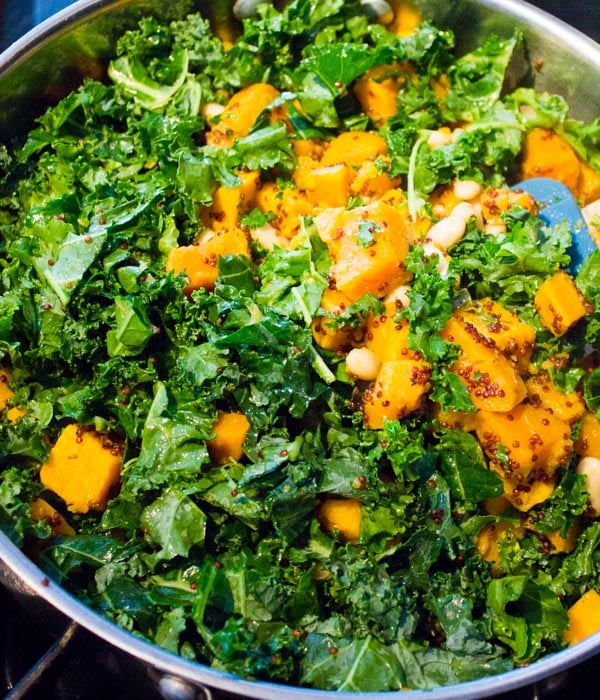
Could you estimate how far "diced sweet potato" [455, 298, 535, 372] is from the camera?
270 centimetres

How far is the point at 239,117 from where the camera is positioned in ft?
11.3

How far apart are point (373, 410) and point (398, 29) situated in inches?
89.5

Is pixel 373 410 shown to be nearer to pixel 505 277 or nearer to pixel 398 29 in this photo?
pixel 505 277

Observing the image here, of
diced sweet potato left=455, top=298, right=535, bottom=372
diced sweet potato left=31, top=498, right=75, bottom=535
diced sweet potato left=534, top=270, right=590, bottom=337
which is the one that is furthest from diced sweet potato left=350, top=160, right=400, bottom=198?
diced sweet potato left=31, top=498, right=75, bottom=535

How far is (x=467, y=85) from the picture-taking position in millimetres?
3697

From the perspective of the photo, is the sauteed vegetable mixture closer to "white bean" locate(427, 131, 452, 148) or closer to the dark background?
"white bean" locate(427, 131, 452, 148)

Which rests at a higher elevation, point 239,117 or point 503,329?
point 239,117

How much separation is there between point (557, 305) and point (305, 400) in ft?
3.57

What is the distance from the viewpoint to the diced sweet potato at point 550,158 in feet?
11.6

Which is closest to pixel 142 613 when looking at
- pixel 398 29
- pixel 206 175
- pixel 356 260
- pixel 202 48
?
pixel 356 260

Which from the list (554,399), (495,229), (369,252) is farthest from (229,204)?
(554,399)

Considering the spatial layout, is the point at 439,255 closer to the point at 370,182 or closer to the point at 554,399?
the point at 370,182

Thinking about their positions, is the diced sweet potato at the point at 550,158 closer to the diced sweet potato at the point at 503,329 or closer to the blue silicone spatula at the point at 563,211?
the blue silicone spatula at the point at 563,211

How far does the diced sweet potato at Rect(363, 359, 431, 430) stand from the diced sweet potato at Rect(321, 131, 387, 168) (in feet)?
3.83
